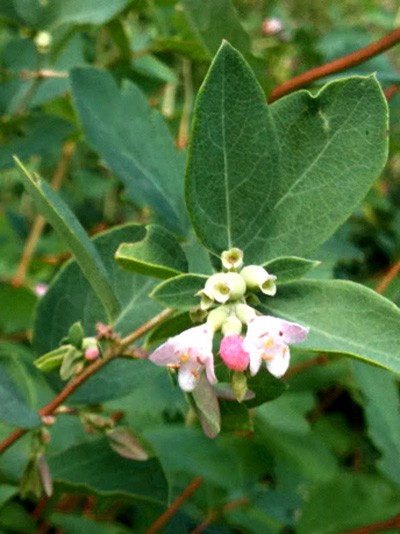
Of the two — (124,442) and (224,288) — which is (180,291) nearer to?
(224,288)

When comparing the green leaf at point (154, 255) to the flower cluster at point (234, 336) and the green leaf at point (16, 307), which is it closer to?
the flower cluster at point (234, 336)

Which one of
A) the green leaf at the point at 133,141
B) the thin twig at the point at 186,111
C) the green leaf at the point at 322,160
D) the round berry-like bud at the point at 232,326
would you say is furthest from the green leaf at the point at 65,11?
the round berry-like bud at the point at 232,326

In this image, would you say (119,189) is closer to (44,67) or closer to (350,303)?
(44,67)

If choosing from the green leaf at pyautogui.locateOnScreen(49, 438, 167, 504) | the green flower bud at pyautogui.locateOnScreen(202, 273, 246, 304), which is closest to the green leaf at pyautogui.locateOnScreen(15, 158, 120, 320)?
the green flower bud at pyautogui.locateOnScreen(202, 273, 246, 304)

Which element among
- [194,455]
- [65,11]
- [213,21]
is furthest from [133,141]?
[194,455]

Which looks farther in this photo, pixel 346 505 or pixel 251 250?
pixel 346 505

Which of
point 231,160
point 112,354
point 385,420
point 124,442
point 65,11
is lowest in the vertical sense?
point 385,420
